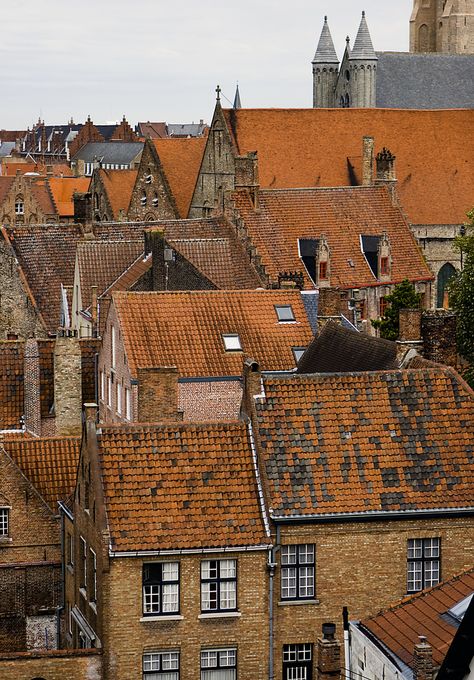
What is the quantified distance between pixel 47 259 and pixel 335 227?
44.4 feet

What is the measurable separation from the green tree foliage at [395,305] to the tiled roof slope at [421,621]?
31.0 meters

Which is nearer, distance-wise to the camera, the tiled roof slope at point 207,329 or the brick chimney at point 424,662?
the brick chimney at point 424,662

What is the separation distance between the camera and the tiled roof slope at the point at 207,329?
147ft

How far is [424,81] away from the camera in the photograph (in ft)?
354

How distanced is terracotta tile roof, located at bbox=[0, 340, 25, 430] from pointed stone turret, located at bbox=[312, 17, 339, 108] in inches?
2360

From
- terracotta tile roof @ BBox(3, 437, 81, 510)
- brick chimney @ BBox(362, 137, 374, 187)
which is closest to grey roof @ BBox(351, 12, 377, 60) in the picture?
brick chimney @ BBox(362, 137, 374, 187)

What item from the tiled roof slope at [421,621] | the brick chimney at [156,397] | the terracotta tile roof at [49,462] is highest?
the brick chimney at [156,397]

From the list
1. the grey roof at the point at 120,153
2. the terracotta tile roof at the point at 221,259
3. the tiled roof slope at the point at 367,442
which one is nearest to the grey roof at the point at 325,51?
the terracotta tile roof at the point at 221,259

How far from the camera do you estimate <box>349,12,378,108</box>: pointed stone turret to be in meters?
104

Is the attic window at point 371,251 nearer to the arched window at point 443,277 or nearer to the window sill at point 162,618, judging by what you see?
the arched window at point 443,277

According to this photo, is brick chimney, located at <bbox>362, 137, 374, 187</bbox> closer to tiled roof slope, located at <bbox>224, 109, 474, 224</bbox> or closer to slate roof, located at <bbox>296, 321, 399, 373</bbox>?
tiled roof slope, located at <bbox>224, 109, 474, 224</bbox>

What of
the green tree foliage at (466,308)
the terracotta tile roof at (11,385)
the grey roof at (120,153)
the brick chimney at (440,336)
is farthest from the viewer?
the grey roof at (120,153)

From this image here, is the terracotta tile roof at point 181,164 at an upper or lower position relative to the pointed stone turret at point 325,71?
lower

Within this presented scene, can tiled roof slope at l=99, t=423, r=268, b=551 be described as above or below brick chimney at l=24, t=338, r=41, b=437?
below
